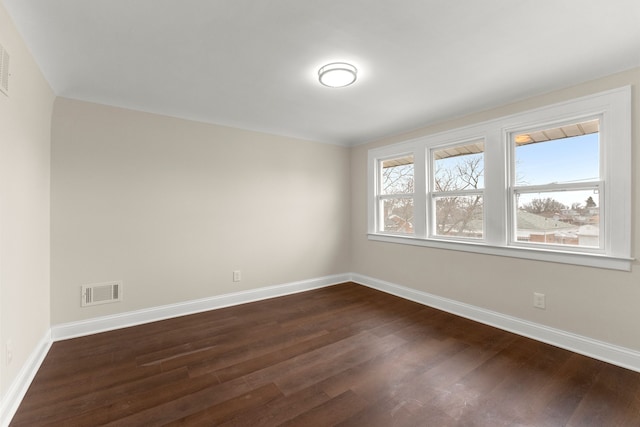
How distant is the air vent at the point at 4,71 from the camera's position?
1.56m

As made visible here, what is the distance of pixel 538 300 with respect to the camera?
105 inches

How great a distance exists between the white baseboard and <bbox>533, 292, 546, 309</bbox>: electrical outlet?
189 mm

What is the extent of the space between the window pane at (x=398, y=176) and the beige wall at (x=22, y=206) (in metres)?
3.97

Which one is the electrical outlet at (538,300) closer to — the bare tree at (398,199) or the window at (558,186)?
the window at (558,186)

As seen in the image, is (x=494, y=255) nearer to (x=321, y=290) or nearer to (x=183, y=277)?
(x=321, y=290)

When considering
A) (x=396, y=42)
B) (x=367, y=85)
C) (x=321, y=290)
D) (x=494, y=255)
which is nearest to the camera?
(x=396, y=42)

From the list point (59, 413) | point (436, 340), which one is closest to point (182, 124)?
point (59, 413)

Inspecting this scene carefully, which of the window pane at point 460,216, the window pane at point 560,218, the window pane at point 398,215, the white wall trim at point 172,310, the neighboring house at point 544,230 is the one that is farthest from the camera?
the window pane at point 398,215

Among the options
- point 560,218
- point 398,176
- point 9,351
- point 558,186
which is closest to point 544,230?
point 560,218

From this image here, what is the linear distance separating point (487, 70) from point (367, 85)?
97 cm

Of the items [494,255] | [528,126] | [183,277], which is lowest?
[183,277]

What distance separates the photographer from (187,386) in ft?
6.40

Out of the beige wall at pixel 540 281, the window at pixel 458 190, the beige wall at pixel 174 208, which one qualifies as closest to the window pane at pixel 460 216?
the window at pixel 458 190

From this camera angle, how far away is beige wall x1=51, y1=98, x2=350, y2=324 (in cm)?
269
